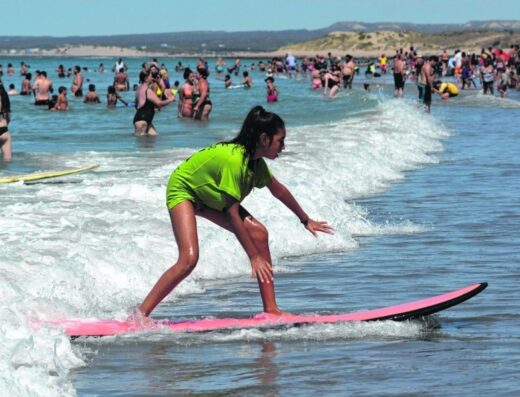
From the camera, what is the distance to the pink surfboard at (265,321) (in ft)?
A: 22.5

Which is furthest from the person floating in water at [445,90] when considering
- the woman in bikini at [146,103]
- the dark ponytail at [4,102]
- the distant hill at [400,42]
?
the distant hill at [400,42]

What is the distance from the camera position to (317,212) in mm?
12039

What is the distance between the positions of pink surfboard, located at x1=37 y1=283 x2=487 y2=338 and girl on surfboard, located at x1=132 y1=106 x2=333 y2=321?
81 millimetres

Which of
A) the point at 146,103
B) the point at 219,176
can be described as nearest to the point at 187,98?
the point at 146,103

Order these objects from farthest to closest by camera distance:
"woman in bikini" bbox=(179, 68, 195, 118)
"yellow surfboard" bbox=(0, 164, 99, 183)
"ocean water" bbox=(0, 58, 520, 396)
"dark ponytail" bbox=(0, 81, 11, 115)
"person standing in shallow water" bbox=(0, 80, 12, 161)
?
"woman in bikini" bbox=(179, 68, 195, 118)
"person standing in shallow water" bbox=(0, 80, 12, 161)
"dark ponytail" bbox=(0, 81, 11, 115)
"yellow surfboard" bbox=(0, 164, 99, 183)
"ocean water" bbox=(0, 58, 520, 396)

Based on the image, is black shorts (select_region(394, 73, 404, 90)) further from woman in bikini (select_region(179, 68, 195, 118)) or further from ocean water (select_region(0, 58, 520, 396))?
ocean water (select_region(0, 58, 520, 396))

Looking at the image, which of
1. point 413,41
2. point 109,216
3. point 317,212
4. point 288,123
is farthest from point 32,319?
point 413,41

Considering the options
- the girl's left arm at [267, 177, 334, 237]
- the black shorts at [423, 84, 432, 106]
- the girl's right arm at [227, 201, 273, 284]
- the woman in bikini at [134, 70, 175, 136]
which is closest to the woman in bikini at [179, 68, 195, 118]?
the woman in bikini at [134, 70, 175, 136]

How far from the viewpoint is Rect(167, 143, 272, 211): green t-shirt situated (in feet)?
21.7

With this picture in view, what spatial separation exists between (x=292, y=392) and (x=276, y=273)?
11.5ft

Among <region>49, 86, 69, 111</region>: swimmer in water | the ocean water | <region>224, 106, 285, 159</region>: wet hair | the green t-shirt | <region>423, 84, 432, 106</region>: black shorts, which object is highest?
<region>224, 106, 285, 159</region>: wet hair

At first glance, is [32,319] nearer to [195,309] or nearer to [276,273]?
[195,309]

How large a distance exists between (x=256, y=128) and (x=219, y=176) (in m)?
0.35

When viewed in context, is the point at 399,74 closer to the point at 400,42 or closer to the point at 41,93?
the point at 41,93
